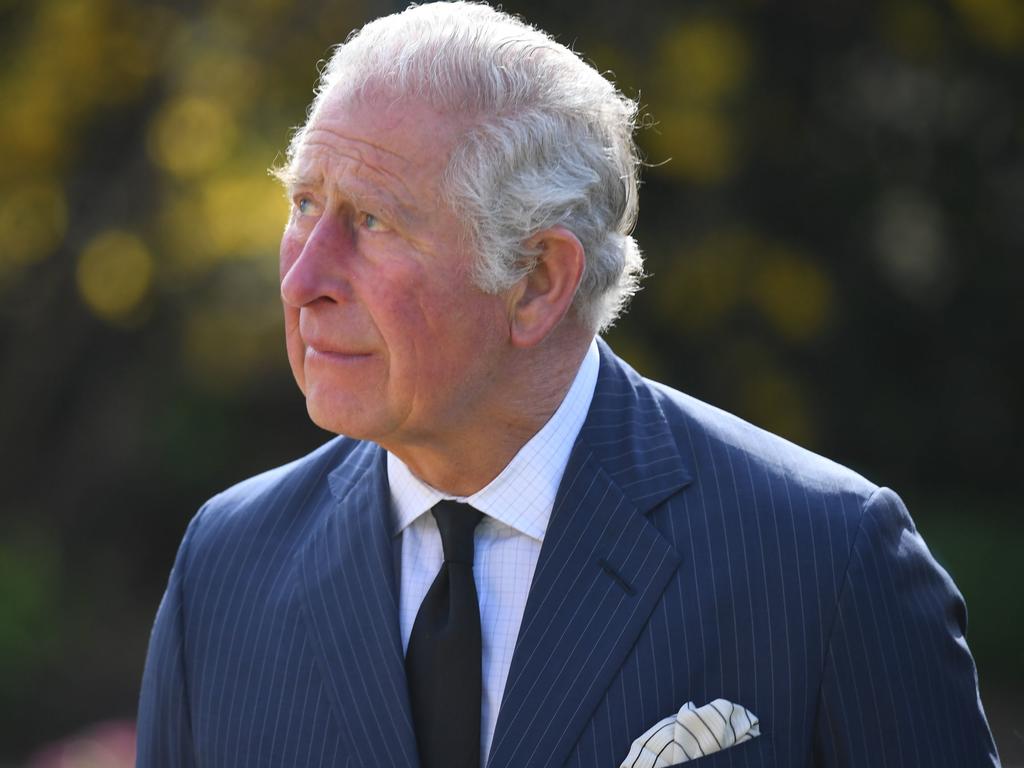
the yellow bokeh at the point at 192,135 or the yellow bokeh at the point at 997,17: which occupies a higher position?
the yellow bokeh at the point at 997,17

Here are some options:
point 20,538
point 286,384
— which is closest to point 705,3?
point 286,384

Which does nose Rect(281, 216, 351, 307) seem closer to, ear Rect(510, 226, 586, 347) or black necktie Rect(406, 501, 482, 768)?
ear Rect(510, 226, 586, 347)

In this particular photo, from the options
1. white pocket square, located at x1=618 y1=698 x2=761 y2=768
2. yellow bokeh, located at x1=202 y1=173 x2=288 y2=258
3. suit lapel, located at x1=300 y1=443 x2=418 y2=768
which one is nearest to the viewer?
white pocket square, located at x1=618 y1=698 x2=761 y2=768

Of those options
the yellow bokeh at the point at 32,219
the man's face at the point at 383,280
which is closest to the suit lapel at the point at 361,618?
the man's face at the point at 383,280

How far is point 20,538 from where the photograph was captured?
8133mm

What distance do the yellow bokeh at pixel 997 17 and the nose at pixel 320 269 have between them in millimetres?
5968

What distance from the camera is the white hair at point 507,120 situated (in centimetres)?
208

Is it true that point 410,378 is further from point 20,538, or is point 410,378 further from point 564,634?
point 20,538

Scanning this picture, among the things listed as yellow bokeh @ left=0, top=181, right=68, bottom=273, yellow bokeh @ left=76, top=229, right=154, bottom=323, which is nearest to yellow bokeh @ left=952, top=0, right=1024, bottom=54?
yellow bokeh @ left=76, top=229, right=154, bottom=323

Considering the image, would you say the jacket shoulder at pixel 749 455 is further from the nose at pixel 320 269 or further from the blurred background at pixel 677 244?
the blurred background at pixel 677 244

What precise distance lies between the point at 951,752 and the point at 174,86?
6639mm

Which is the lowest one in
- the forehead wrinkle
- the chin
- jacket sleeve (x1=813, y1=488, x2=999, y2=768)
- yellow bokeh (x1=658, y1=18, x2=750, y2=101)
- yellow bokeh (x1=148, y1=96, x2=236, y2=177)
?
jacket sleeve (x1=813, y1=488, x2=999, y2=768)

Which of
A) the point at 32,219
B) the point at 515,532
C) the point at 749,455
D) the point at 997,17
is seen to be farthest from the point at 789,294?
the point at 515,532

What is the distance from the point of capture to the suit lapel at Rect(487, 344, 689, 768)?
6.46 ft
